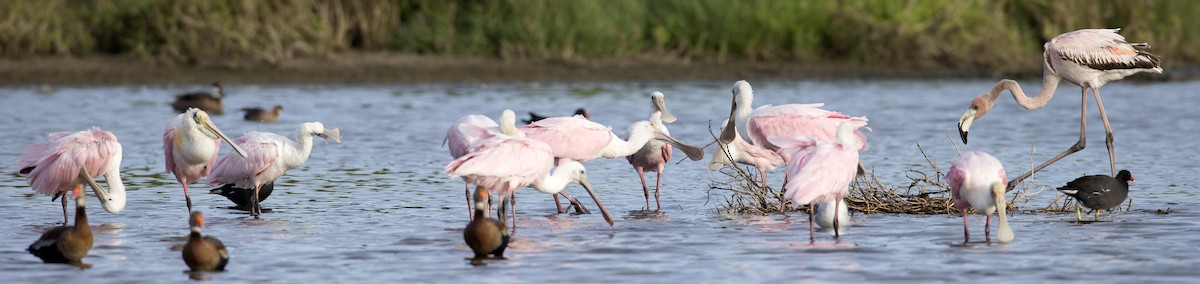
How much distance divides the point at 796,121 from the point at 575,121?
52.9 inches

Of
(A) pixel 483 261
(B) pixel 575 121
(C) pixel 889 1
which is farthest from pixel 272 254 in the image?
(C) pixel 889 1

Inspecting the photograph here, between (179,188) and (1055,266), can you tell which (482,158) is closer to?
(1055,266)

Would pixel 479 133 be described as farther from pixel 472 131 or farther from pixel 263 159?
pixel 263 159

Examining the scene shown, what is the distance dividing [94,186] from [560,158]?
271 centimetres

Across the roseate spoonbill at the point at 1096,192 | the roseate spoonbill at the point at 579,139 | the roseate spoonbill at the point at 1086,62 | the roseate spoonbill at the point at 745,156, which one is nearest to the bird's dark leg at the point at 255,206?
the roseate spoonbill at the point at 579,139

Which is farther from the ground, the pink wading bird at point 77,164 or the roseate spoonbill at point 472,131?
the roseate spoonbill at point 472,131

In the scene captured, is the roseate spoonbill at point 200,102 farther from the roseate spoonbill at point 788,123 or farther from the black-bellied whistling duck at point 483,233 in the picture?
the black-bellied whistling duck at point 483,233

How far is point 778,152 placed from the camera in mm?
10164

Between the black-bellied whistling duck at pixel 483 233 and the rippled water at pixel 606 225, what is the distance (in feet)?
0.36

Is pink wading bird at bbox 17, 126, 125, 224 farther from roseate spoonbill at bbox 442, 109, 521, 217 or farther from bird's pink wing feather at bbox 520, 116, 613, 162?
bird's pink wing feather at bbox 520, 116, 613, 162

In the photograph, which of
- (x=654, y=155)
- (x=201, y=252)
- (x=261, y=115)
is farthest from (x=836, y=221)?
(x=261, y=115)

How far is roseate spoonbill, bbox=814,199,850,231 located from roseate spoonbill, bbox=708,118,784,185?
4.77 feet

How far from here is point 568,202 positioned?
11438 millimetres

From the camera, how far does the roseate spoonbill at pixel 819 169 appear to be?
8.71 m
